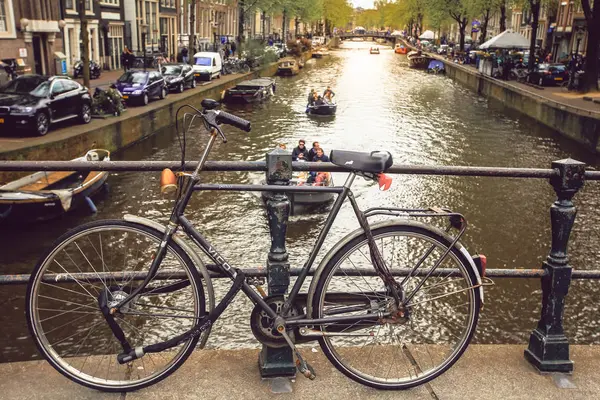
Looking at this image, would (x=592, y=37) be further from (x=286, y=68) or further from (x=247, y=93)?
(x=286, y=68)

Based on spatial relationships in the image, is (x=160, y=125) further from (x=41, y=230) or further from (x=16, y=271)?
(x=16, y=271)

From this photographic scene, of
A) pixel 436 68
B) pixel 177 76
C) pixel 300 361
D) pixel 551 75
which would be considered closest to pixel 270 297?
pixel 300 361

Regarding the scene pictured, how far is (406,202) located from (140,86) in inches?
490

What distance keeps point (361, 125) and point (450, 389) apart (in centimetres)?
2658

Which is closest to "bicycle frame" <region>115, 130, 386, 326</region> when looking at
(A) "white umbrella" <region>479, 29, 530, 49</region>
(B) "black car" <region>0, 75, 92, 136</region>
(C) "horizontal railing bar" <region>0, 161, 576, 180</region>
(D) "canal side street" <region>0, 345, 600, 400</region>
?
(C) "horizontal railing bar" <region>0, 161, 576, 180</region>

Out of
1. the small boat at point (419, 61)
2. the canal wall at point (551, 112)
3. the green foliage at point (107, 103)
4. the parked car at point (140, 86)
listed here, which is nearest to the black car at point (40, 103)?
the green foliage at point (107, 103)

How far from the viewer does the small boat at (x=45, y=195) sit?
12953 millimetres

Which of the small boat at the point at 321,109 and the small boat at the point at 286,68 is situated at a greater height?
the small boat at the point at 286,68

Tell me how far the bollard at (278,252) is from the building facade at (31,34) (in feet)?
85.0

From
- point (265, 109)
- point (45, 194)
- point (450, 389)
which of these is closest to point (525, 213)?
point (45, 194)

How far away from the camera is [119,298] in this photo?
2852 millimetres

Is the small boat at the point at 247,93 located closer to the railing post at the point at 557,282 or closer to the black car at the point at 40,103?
the black car at the point at 40,103

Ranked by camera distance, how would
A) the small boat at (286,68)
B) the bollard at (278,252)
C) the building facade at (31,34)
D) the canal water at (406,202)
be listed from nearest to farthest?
the bollard at (278,252)
the canal water at (406,202)
the building facade at (31,34)
the small boat at (286,68)

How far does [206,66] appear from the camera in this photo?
3559 centimetres
